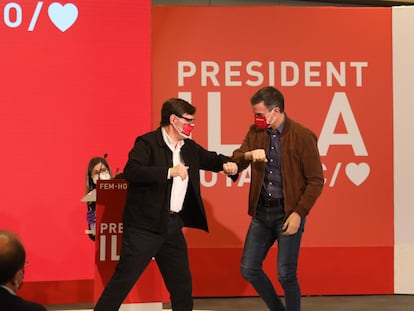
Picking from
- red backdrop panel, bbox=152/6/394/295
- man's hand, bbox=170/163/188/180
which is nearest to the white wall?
red backdrop panel, bbox=152/6/394/295

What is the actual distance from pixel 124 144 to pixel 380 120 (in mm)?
2237

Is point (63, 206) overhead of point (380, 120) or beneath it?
beneath

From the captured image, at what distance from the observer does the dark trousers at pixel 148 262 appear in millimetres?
4559

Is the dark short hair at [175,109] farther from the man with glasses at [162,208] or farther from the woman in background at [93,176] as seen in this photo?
the woman in background at [93,176]

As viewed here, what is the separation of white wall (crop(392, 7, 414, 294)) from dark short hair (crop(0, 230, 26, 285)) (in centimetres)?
485

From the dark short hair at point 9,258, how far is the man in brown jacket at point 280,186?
2428 mm

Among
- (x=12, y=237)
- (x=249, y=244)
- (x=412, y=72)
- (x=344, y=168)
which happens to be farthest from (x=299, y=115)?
(x=12, y=237)

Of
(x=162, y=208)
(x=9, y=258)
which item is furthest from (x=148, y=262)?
(x=9, y=258)

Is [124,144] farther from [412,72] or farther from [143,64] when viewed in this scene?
[412,72]

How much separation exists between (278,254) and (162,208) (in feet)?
2.79

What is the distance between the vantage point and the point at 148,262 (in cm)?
466

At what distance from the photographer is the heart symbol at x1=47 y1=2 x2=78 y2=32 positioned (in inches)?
243

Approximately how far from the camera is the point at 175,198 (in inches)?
183

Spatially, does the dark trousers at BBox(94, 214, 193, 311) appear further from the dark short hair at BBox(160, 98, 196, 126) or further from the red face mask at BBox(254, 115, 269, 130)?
the red face mask at BBox(254, 115, 269, 130)
